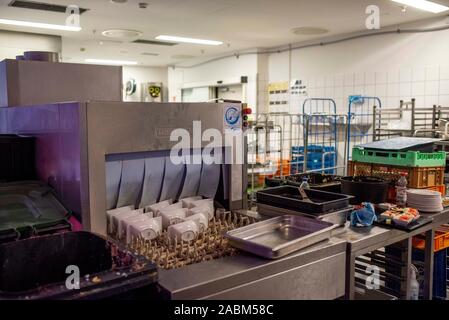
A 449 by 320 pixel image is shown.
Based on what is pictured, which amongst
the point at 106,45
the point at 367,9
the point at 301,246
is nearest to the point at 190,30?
the point at 106,45

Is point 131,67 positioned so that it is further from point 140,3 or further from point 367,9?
point 367,9

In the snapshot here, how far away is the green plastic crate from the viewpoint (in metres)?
2.12

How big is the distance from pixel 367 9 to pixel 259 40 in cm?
259

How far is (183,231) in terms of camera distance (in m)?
1.43

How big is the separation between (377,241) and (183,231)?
75 centimetres

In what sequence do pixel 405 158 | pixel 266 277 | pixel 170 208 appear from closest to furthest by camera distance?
pixel 266 277 < pixel 170 208 < pixel 405 158

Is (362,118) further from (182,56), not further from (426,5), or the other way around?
(182,56)

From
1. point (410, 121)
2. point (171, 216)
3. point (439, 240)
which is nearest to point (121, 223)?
point (171, 216)

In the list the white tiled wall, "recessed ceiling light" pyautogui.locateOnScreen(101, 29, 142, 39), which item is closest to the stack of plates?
the white tiled wall

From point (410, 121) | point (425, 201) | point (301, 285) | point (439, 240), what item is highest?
point (410, 121)

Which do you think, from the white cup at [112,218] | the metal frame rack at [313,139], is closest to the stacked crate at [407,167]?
the white cup at [112,218]

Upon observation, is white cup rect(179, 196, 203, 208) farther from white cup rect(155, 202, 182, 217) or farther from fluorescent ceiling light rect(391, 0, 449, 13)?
fluorescent ceiling light rect(391, 0, 449, 13)

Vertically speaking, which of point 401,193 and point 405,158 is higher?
point 405,158

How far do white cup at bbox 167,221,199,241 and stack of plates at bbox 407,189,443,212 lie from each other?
1.16 metres
